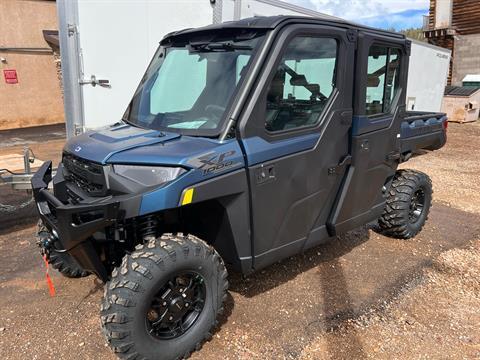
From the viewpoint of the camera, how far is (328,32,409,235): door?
3713mm

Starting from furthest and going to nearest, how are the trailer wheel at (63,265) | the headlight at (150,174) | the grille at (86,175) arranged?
the trailer wheel at (63,265)
the grille at (86,175)
the headlight at (150,174)

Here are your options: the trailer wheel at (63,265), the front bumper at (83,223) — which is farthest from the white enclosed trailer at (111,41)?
the front bumper at (83,223)

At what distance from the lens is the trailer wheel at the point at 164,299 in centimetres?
262

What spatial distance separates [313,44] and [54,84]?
15.0 metres

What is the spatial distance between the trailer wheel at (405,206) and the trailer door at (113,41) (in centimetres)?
301

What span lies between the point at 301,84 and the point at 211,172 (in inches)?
44.1

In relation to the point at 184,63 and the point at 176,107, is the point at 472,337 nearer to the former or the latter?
the point at 176,107

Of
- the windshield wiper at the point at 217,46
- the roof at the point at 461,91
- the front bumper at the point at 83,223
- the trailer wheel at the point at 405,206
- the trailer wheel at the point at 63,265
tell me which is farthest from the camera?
the roof at the point at 461,91

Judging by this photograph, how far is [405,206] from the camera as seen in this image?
4836mm

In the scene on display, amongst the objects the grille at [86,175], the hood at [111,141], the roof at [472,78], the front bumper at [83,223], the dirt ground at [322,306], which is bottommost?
the dirt ground at [322,306]

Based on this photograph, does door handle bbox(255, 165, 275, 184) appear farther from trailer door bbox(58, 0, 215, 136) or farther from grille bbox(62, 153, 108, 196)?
trailer door bbox(58, 0, 215, 136)

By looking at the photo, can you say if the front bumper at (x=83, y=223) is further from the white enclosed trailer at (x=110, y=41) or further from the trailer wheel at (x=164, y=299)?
the white enclosed trailer at (x=110, y=41)

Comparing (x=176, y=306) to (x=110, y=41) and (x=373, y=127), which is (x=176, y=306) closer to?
(x=373, y=127)

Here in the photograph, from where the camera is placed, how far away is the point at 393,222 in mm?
4871
